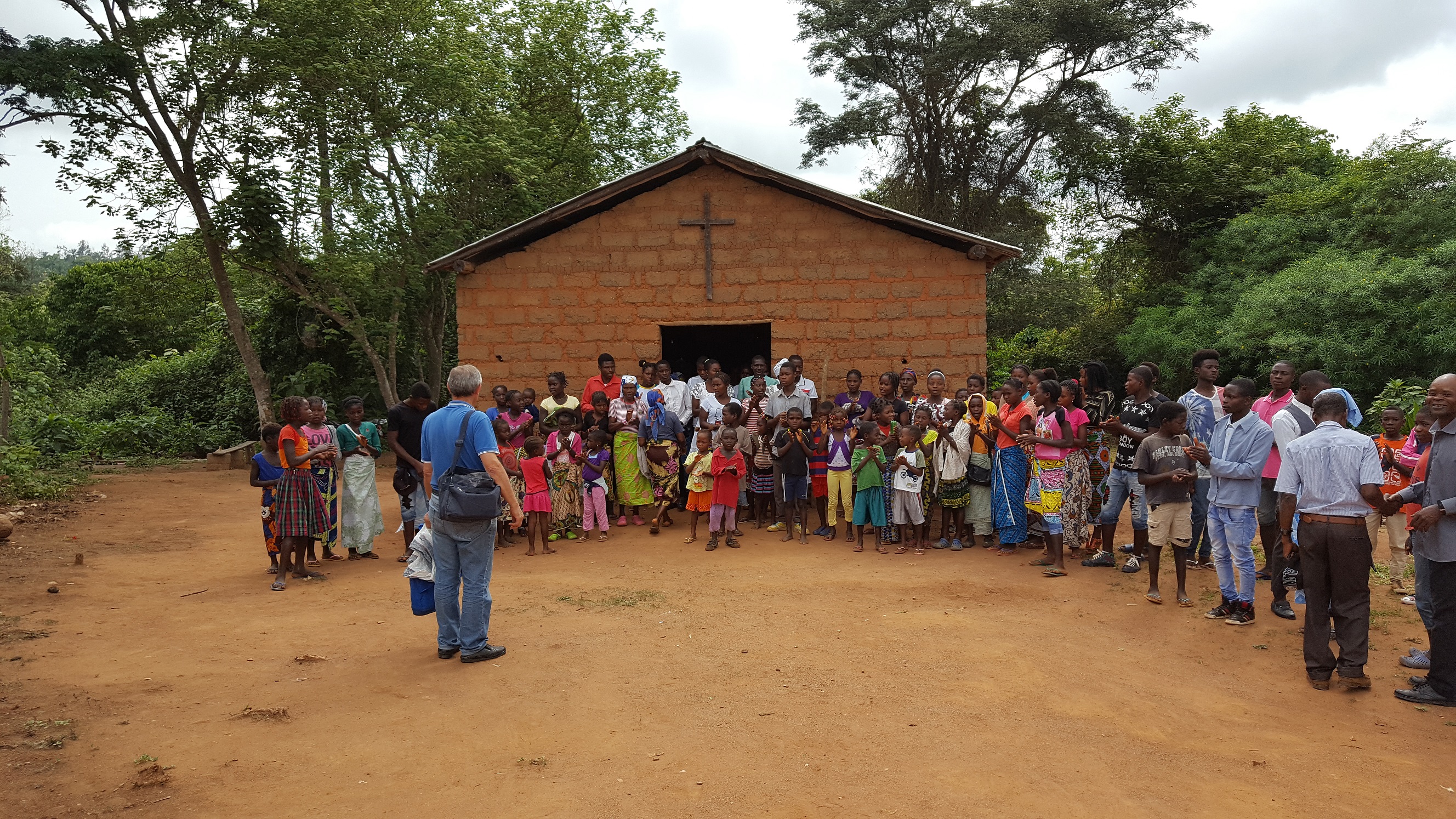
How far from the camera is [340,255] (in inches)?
566

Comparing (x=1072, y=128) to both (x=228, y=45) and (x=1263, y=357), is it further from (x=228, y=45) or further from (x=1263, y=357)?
(x=228, y=45)

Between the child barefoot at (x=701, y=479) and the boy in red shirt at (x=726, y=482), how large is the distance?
0.07m

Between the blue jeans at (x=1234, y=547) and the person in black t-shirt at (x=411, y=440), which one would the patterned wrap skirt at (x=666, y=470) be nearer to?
the person in black t-shirt at (x=411, y=440)

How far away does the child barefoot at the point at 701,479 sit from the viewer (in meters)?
8.89

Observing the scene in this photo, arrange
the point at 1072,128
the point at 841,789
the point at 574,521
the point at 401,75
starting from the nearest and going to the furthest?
the point at 841,789 < the point at 574,521 < the point at 401,75 < the point at 1072,128

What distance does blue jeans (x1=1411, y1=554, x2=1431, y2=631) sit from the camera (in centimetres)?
475

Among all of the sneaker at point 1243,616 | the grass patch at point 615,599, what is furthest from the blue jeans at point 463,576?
the sneaker at point 1243,616

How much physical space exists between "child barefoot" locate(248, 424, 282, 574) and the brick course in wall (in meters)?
3.38

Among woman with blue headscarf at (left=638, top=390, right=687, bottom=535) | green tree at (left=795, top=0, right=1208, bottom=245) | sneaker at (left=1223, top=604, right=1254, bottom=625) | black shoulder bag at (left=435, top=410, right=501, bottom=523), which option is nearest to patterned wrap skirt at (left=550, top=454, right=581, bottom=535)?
woman with blue headscarf at (left=638, top=390, right=687, bottom=535)

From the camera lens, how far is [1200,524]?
7.50 metres

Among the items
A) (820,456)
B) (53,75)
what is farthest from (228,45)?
(820,456)

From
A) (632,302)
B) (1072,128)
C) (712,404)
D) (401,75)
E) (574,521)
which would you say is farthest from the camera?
(1072,128)

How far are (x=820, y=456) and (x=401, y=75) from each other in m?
10.2

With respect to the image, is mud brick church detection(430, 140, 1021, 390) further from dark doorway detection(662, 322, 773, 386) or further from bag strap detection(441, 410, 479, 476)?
bag strap detection(441, 410, 479, 476)
